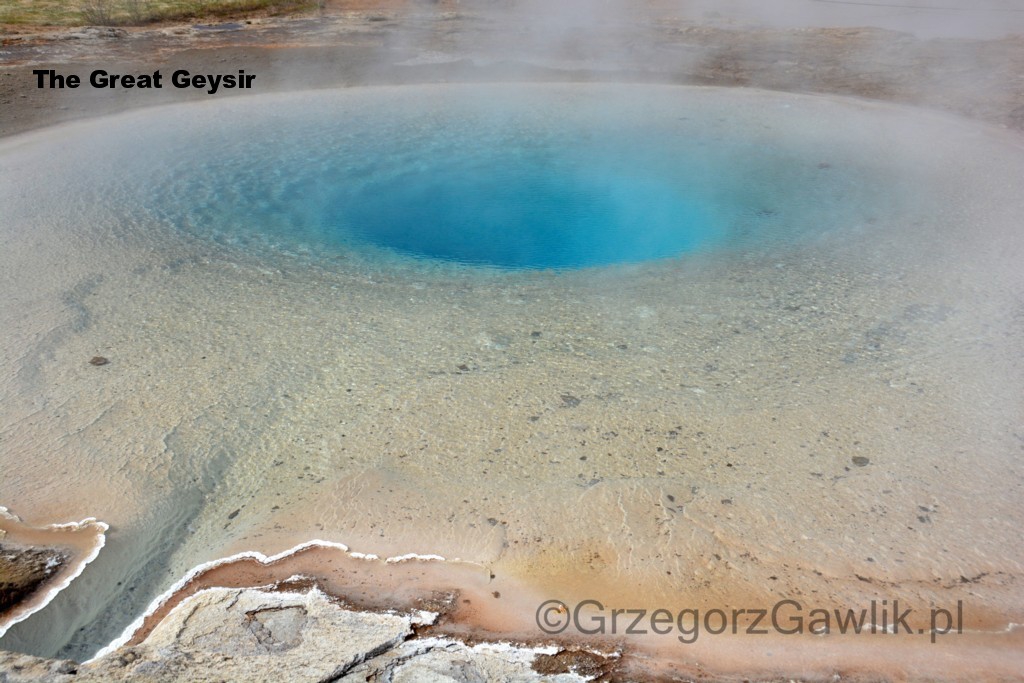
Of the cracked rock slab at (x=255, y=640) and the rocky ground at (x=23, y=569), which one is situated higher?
the cracked rock slab at (x=255, y=640)

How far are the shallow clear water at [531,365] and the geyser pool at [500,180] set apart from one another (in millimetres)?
33

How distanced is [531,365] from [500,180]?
2.32 meters

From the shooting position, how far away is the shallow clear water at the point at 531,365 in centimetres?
215

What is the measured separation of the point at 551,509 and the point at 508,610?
380mm

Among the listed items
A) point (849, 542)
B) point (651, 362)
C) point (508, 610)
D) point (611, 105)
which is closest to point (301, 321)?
point (651, 362)

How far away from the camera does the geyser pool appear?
13.4ft

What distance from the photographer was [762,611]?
6.32 feet

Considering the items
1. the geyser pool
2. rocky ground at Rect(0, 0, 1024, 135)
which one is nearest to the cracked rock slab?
the geyser pool

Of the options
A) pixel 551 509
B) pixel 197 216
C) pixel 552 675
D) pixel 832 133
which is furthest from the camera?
pixel 832 133

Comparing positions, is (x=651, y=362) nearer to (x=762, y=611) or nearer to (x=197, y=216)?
(x=762, y=611)

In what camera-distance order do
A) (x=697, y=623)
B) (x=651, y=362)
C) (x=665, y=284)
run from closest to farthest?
(x=697, y=623) < (x=651, y=362) < (x=665, y=284)

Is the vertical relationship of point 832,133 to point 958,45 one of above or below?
below

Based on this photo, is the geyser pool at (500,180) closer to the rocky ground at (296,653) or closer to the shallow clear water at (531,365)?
the shallow clear water at (531,365)

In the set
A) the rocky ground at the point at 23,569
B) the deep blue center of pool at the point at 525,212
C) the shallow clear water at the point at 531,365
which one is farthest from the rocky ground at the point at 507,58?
the rocky ground at the point at 23,569
